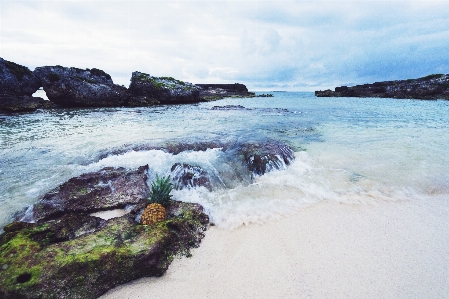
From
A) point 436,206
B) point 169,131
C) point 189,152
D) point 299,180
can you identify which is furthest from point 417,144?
point 169,131

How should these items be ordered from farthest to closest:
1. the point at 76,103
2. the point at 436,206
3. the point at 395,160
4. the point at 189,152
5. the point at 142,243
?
the point at 76,103
the point at 189,152
the point at 395,160
the point at 436,206
the point at 142,243

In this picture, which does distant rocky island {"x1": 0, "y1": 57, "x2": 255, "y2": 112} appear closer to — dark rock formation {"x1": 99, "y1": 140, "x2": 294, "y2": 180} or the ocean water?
the ocean water

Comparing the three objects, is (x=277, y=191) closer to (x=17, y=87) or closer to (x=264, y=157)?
(x=264, y=157)

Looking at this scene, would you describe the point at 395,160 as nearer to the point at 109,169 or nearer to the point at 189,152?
the point at 189,152

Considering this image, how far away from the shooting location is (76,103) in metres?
40.5

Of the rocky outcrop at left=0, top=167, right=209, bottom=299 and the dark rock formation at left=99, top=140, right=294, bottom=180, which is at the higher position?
the dark rock formation at left=99, top=140, right=294, bottom=180

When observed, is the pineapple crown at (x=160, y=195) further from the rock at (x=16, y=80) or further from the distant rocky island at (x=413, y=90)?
the distant rocky island at (x=413, y=90)

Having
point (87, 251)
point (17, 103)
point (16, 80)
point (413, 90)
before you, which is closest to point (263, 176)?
point (87, 251)

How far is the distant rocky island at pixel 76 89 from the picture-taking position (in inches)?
1399

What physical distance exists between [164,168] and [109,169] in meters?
2.14

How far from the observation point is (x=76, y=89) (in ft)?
129

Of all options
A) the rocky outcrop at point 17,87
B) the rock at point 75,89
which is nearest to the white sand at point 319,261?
the rocky outcrop at point 17,87

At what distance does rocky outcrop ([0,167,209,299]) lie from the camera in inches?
153

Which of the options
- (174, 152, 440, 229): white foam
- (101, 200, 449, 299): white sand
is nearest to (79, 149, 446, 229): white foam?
(174, 152, 440, 229): white foam
